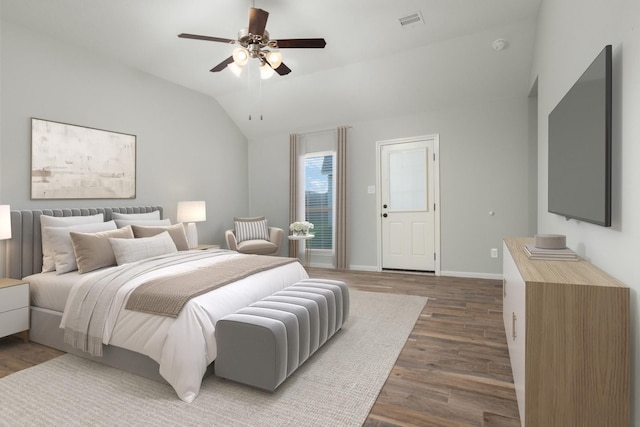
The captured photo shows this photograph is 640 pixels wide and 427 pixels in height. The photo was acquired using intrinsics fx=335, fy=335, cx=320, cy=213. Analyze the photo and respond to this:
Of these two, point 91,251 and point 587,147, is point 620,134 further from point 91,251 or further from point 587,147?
point 91,251

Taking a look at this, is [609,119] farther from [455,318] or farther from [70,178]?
[70,178]

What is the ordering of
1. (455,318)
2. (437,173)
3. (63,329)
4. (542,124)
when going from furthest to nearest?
(437,173) < (542,124) < (455,318) < (63,329)

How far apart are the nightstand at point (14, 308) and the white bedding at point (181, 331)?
1.63 ft

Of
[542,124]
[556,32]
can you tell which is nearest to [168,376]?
[556,32]

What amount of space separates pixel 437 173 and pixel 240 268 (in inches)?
136

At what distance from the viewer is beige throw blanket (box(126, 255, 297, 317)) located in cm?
203

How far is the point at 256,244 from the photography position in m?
5.14

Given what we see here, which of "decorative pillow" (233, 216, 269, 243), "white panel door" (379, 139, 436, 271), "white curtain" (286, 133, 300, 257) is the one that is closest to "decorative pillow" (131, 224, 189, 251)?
"decorative pillow" (233, 216, 269, 243)

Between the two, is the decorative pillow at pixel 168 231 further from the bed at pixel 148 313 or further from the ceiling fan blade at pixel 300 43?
the ceiling fan blade at pixel 300 43

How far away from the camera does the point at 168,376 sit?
6.32ft

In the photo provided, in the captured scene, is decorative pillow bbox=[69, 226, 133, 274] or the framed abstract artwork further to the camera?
the framed abstract artwork

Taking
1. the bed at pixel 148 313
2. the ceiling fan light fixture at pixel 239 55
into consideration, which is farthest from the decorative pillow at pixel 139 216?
the ceiling fan light fixture at pixel 239 55

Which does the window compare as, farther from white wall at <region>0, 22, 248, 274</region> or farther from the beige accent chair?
white wall at <region>0, 22, 248, 274</region>

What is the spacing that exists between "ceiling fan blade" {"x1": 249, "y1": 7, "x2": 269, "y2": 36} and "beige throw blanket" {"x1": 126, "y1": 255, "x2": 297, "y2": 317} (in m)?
1.94
